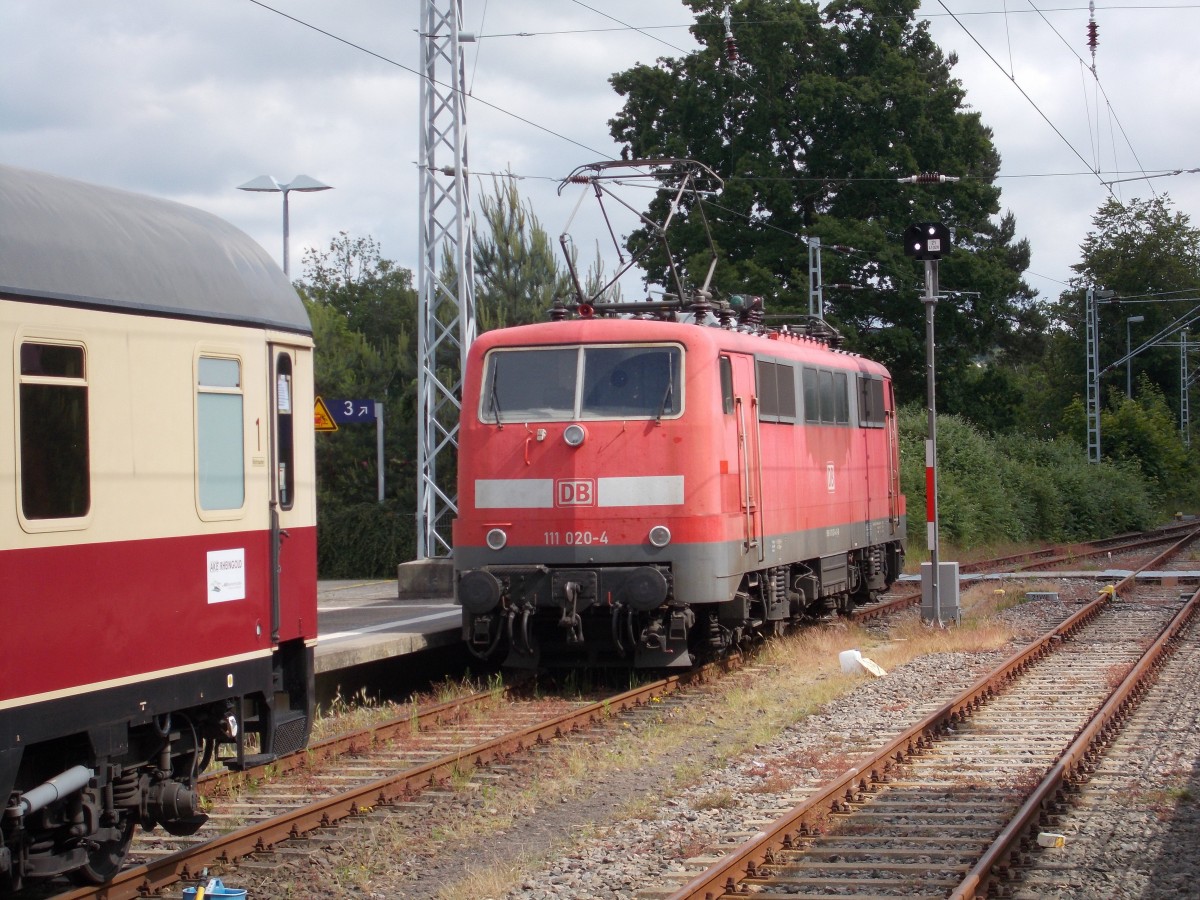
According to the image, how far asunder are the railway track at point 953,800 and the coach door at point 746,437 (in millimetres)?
2530

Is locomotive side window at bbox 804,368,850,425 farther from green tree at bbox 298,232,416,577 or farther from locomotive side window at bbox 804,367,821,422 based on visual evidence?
green tree at bbox 298,232,416,577

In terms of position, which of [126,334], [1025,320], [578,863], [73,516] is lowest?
[578,863]

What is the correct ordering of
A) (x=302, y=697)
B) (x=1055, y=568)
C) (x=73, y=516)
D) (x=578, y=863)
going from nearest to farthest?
1. (x=73, y=516)
2. (x=578, y=863)
3. (x=302, y=697)
4. (x=1055, y=568)

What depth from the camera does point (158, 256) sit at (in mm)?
7555

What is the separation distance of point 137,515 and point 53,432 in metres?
0.67

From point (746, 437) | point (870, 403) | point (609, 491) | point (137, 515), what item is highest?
point (870, 403)

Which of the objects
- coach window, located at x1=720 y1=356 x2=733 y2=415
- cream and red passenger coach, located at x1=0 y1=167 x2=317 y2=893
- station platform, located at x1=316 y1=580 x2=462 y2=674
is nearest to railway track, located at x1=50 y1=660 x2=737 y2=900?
cream and red passenger coach, located at x1=0 y1=167 x2=317 y2=893

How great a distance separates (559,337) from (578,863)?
22.3 feet

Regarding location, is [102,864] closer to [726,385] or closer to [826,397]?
[726,385]

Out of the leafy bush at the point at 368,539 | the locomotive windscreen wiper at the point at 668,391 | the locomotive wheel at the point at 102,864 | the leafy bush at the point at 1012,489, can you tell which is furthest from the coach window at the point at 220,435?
the leafy bush at the point at 1012,489

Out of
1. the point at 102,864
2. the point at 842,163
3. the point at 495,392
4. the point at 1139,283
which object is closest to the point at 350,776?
the point at 102,864

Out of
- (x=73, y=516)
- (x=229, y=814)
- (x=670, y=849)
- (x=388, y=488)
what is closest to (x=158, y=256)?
(x=73, y=516)

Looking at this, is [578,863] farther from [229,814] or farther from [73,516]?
[73,516]

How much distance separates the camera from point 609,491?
1340 centimetres
